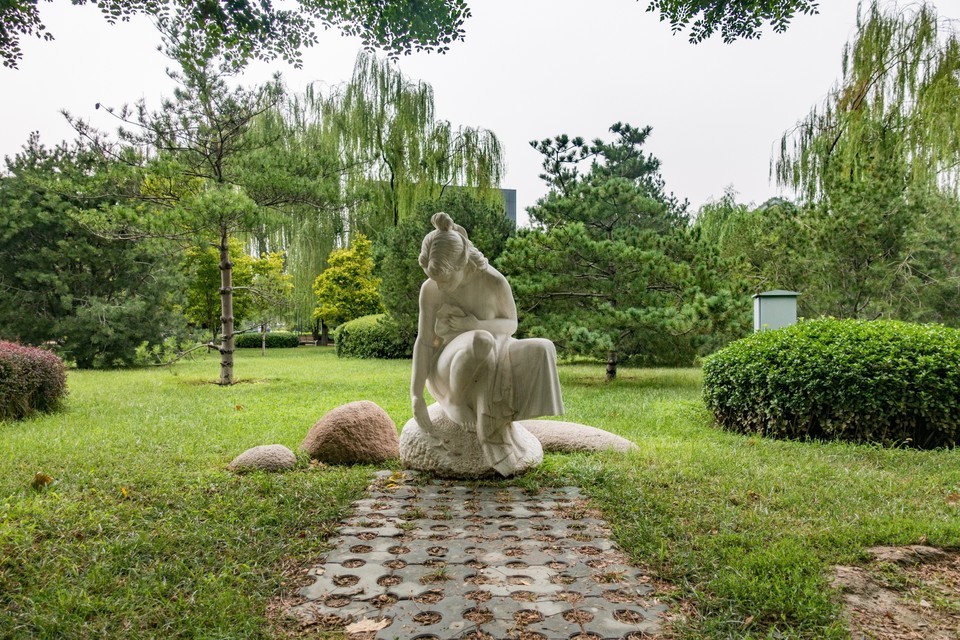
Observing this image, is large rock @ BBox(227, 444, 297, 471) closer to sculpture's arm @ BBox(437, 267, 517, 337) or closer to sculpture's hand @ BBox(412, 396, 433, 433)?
sculpture's hand @ BBox(412, 396, 433, 433)

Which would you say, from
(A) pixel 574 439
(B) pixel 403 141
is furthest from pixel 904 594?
(B) pixel 403 141

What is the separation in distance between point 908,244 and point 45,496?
11736 millimetres

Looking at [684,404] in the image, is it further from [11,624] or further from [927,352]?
[11,624]

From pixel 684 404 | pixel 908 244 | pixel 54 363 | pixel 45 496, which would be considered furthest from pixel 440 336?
pixel 908 244

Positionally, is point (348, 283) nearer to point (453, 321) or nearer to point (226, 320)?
point (226, 320)

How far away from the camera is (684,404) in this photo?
24.5 feet

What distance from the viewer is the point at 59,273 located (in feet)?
46.0

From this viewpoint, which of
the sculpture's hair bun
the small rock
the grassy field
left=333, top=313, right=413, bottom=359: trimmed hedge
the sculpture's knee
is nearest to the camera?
the grassy field

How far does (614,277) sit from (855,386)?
16.3 feet

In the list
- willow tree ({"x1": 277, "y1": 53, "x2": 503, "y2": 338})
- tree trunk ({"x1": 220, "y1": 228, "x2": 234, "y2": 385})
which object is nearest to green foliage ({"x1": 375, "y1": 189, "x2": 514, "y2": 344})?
willow tree ({"x1": 277, "y1": 53, "x2": 503, "y2": 338})

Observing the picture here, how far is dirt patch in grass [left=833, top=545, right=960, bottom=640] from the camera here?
2072 millimetres

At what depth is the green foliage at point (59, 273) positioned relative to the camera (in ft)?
43.5

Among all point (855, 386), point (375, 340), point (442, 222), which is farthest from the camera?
point (375, 340)

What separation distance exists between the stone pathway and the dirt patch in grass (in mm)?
754
